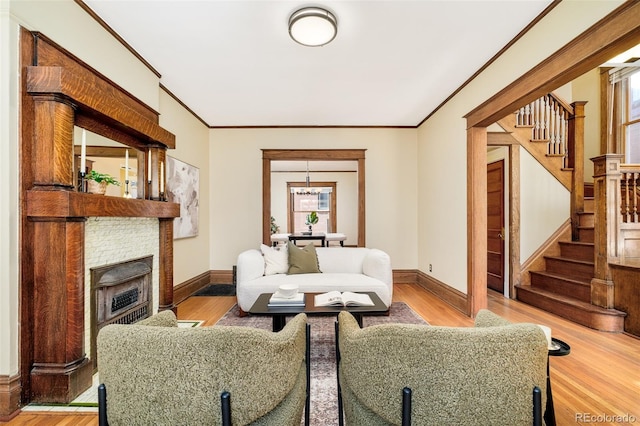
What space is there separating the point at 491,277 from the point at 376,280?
2.58m

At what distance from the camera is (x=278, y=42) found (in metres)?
2.62

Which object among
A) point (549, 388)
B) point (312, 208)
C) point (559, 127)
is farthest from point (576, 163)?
point (312, 208)

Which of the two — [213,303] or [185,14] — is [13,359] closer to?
[213,303]

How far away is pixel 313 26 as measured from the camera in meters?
→ 2.28

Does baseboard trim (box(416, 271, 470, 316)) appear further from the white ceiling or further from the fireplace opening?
the fireplace opening

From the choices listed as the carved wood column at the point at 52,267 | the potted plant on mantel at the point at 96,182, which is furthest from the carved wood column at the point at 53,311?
the potted plant on mantel at the point at 96,182

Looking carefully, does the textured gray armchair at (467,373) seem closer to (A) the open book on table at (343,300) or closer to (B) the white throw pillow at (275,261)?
(A) the open book on table at (343,300)

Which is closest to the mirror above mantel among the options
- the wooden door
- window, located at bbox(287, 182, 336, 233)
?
the wooden door

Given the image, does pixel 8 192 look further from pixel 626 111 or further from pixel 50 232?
pixel 626 111

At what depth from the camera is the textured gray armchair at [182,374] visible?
0.97 metres

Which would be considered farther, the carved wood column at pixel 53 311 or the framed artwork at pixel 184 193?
the framed artwork at pixel 184 193

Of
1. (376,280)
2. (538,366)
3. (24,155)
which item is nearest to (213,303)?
(376,280)

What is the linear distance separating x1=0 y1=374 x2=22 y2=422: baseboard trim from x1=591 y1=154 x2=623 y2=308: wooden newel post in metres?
4.98

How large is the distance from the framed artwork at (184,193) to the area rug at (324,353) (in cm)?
136
